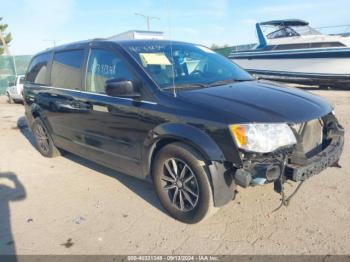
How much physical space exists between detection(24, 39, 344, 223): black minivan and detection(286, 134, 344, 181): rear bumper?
1 cm

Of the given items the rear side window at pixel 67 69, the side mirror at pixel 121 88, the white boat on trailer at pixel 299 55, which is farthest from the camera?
the white boat on trailer at pixel 299 55

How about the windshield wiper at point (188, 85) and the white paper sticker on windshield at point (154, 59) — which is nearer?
the windshield wiper at point (188, 85)

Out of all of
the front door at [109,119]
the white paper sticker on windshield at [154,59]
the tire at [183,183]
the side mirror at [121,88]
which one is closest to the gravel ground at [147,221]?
the tire at [183,183]

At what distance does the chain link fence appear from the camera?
20.5m

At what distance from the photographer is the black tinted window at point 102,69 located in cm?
369

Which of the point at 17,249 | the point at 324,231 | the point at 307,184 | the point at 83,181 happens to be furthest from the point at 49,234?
the point at 307,184

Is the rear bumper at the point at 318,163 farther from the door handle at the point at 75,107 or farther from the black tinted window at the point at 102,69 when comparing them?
the door handle at the point at 75,107

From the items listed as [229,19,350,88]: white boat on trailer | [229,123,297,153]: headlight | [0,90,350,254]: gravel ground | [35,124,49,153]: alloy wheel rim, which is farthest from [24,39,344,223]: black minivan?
[229,19,350,88]: white boat on trailer

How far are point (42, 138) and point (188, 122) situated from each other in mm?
3830

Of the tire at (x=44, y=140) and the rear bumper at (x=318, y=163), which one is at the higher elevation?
the rear bumper at (x=318, y=163)

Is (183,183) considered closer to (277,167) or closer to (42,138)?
(277,167)

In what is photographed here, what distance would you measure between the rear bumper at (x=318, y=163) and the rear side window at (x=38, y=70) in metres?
4.39

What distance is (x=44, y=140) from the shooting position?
19.0 feet

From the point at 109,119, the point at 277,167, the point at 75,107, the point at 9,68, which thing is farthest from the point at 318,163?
the point at 9,68
